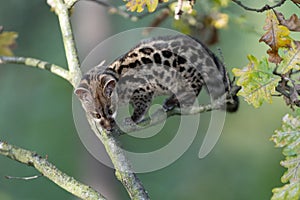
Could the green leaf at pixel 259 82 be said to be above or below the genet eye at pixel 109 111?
above

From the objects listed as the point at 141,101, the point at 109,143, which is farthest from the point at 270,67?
the point at 141,101

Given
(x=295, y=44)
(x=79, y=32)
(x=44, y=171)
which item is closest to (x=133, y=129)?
(x=44, y=171)

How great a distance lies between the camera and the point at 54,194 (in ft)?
32.9

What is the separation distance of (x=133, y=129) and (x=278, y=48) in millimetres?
1112

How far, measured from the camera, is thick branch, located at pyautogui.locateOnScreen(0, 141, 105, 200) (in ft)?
8.05

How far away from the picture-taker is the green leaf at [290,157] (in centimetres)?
197

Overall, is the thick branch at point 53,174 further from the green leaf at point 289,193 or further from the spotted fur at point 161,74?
the spotted fur at point 161,74

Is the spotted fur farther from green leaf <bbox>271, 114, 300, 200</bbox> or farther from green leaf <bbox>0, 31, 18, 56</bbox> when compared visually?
green leaf <bbox>271, 114, 300, 200</bbox>

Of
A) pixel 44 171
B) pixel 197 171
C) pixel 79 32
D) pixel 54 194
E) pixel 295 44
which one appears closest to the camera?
pixel 295 44

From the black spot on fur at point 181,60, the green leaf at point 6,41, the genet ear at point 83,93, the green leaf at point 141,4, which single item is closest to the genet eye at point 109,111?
the genet ear at point 83,93

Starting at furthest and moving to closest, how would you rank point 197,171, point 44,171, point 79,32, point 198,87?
point 197,171 < point 79,32 < point 198,87 < point 44,171

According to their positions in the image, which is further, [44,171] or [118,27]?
[118,27]

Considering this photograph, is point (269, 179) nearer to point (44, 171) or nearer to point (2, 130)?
point (2, 130)

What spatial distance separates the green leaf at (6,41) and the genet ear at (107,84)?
1.85 feet
